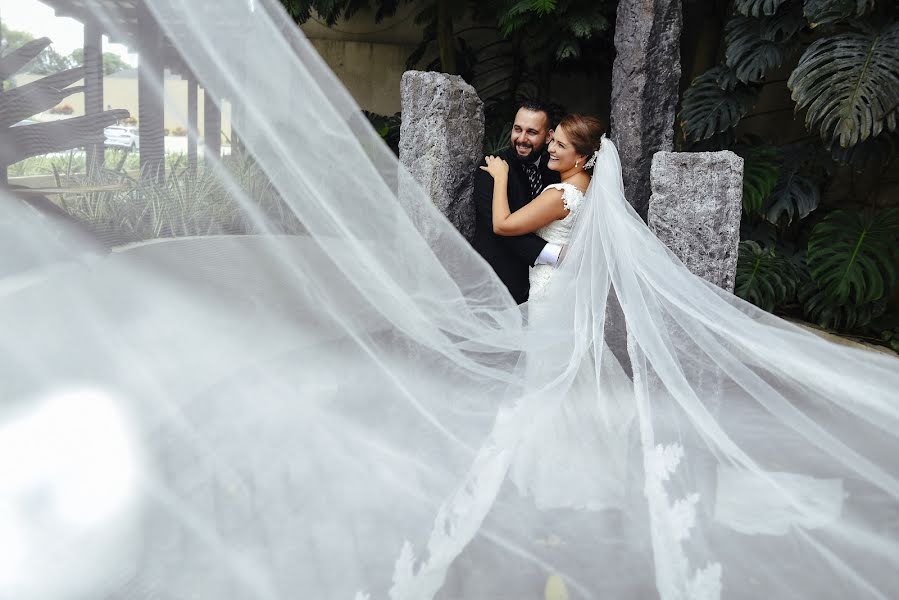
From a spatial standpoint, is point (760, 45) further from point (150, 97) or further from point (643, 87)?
point (150, 97)

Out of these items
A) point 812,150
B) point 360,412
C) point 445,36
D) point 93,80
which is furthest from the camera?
point 445,36

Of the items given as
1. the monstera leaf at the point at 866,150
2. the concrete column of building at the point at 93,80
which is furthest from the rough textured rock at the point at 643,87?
the concrete column of building at the point at 93,80

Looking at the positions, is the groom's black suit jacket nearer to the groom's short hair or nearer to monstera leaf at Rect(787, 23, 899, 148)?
the groom's short hair

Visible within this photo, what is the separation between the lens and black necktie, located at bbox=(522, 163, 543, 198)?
2432mm

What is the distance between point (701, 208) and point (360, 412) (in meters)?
0.97

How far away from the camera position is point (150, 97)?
4.65 feet

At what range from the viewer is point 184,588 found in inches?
55.0

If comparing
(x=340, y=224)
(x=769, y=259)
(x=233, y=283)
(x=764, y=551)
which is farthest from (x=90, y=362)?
(x=769, y=259)

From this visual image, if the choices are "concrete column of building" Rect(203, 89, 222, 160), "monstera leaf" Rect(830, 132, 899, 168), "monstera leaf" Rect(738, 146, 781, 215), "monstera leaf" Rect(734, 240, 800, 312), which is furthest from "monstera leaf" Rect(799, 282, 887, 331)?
"concrete column of building" Rect(203, 89, 222, 160)

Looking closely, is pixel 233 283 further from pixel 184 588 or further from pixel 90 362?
pixel 184 588

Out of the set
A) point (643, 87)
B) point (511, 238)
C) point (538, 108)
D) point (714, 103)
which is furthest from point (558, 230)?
point (714, 103)

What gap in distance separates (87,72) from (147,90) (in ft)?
0.32

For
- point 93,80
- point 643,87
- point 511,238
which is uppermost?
point 643,87

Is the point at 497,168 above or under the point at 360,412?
above
